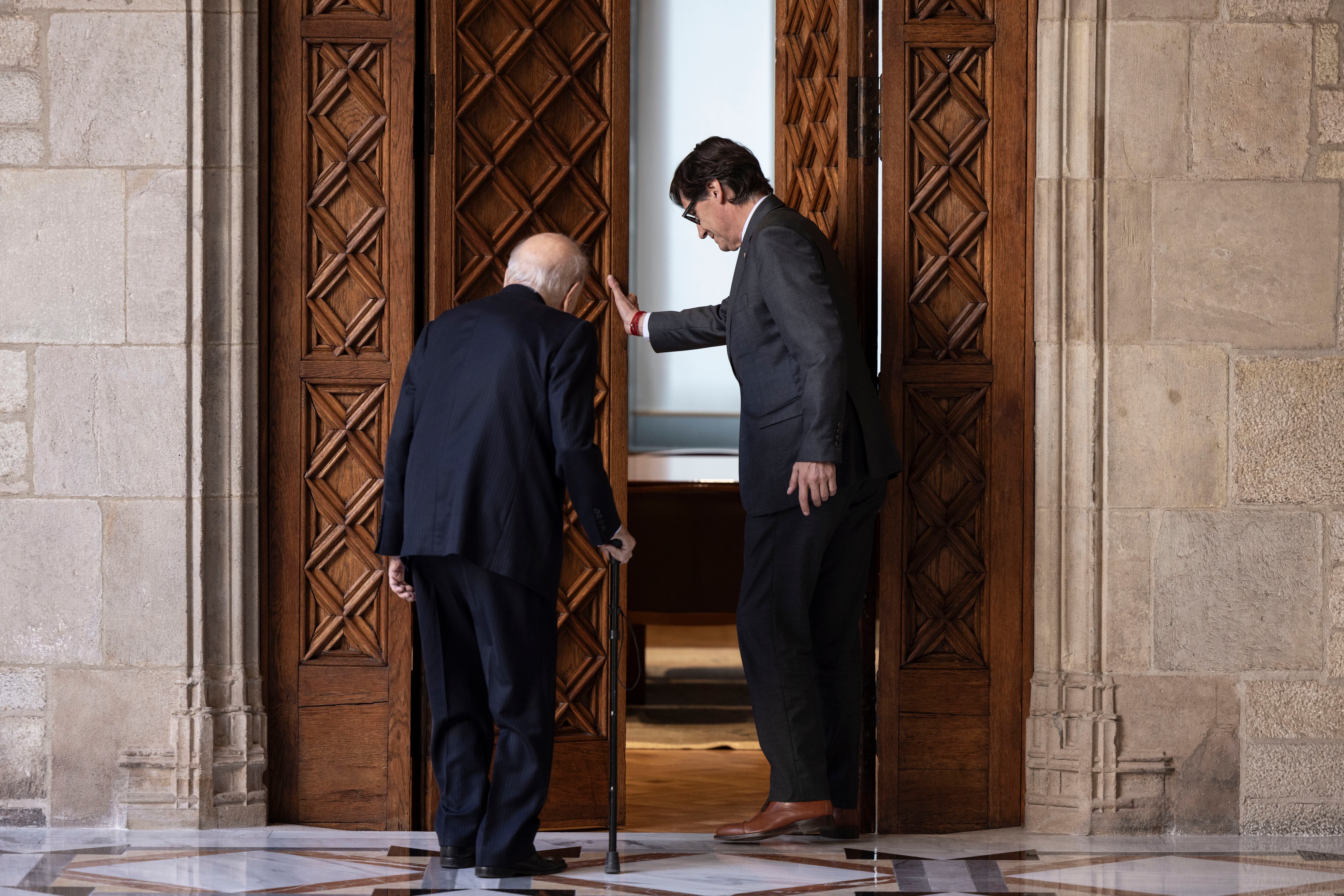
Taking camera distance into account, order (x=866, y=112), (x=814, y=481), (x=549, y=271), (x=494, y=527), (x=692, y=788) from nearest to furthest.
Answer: (x=494, y=527) → (x=549, y=271) → (x=814, y=481) → (x=866, y=112) → (x=692, y=788)

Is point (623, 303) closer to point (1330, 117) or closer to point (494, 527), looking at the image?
point (494, 527)

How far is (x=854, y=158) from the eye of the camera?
4.07m

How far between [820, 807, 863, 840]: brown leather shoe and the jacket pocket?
1086 mm

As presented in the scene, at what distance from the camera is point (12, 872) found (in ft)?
11.0

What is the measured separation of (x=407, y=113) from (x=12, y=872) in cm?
227

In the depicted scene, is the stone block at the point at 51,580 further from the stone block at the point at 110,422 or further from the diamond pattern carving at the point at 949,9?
the diamond pattern carving at the point at 949,9

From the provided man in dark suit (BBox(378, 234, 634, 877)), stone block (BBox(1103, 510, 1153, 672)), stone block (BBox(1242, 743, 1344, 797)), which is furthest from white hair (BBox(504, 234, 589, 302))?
stone block (BBox(1242, 743, 1344, 797))

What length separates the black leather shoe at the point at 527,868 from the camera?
3232 mm

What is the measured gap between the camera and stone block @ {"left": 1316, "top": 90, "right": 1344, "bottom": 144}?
392cm

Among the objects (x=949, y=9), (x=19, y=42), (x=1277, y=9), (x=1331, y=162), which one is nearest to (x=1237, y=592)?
(x=1331, y=162)

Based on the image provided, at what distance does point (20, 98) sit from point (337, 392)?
121cm

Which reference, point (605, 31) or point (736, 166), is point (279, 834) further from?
point (605, 31)

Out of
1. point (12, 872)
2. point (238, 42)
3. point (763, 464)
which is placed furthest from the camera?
point (238, 42)

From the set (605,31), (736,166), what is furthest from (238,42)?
(736,166)
